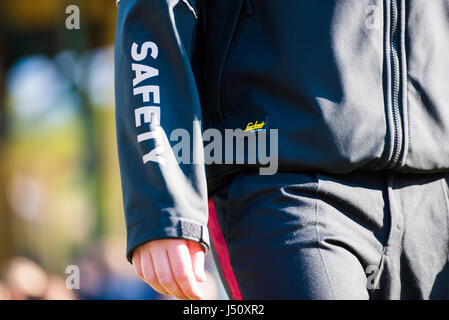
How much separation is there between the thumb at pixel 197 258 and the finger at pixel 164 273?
0.05m

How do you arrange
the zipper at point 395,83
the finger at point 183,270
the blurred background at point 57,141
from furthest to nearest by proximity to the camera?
1. the blurred background at point 57,141
2. the zipper at point 395,83
3. the finger at point 183,270

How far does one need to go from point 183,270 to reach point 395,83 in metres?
0.69

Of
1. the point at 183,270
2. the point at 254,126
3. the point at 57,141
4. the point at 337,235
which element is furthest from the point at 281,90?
the point at 57,141

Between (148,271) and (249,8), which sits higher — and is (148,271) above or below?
below

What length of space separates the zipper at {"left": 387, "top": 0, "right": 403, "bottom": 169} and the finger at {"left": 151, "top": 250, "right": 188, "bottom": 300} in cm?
58

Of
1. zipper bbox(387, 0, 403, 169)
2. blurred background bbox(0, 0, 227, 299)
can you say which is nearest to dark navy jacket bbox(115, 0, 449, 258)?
zipper bbox(387, 0, 403, 169)

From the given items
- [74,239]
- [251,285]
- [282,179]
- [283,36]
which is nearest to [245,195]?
[282,179]

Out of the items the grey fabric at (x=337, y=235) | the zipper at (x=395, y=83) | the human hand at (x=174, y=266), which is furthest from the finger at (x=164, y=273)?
the zipper at (x=395, y=83)

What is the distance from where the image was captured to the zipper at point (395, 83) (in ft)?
5.32

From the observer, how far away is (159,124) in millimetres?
1579

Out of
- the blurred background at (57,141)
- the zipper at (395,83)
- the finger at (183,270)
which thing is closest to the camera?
the finger at (183,270)

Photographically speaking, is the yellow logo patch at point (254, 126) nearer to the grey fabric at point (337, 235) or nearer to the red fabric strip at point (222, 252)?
the grey fabric at point (337, 235)

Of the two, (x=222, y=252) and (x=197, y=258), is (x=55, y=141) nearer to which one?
(x=222, y=252)
